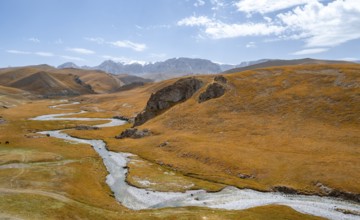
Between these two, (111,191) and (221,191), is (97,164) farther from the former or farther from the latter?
(221,191)

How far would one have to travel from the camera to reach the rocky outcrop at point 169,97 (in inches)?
6093

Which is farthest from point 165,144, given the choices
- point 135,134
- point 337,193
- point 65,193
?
point 337,193

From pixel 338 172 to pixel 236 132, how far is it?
4332 cm

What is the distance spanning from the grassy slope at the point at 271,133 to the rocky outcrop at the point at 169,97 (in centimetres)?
829

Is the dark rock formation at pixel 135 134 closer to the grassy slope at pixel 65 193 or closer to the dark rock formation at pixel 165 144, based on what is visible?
the dark rock formation at pixel 165 144

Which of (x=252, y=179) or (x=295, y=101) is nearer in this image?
(x=252, y=179)

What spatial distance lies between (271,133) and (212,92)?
48.5 meters

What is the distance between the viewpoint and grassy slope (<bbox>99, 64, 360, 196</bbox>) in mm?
72938

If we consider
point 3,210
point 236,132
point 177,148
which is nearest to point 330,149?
point 236,132

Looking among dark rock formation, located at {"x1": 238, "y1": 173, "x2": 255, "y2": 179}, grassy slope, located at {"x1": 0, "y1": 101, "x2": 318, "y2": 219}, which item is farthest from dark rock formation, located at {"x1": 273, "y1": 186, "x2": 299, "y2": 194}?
grassy slope, located at {"x1": 0, "y1": 101, "x2": 318, "y2": 219}

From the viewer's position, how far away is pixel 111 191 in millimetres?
69188

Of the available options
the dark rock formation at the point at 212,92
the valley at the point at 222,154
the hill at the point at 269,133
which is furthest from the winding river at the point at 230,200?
the dark rock formation at the point at 212,92

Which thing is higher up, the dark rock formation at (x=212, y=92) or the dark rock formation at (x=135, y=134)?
the dark rock formation at (x=212, y=92)

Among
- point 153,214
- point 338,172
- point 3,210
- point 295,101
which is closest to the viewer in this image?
point 3,210
